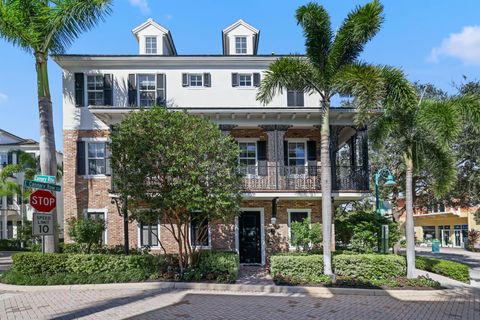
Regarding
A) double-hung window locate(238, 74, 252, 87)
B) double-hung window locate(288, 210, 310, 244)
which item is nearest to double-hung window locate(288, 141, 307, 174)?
double-hung window locate(288, 210, 310, 244)

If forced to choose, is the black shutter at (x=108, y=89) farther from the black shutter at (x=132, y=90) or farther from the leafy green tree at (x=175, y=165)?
the leafy green tree at (x=175, y=165)

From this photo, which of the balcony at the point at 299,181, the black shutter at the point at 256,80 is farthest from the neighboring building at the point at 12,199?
the balcony at the point at 299,181

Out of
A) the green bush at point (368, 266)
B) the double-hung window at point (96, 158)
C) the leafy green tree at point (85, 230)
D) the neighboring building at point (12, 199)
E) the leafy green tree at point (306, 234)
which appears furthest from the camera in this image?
the neighboring building at point (12, 199)

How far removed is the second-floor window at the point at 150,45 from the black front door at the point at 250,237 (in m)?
8.92

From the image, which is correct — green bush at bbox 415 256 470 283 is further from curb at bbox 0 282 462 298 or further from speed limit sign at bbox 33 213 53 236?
speed limit sign at bbox 33 213 53 236

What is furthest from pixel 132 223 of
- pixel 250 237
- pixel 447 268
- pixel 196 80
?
pixel 447 268

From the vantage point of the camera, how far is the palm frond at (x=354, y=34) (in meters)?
12.5

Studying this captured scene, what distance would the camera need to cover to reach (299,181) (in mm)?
16938

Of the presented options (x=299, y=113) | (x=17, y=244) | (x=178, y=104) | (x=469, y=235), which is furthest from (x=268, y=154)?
(x=469, y=235)

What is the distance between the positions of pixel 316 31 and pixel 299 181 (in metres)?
6.19

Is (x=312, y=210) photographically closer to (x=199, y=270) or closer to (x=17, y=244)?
(x=199, y=270)

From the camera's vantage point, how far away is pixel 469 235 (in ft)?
131

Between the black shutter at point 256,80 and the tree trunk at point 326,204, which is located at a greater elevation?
the black shutter at point 256,80

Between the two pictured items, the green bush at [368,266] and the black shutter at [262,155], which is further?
the black shutter at [262,155]
